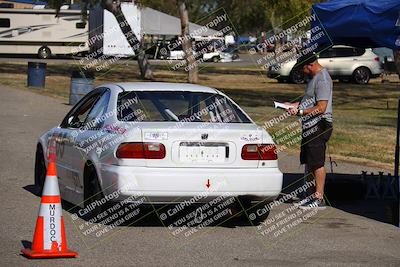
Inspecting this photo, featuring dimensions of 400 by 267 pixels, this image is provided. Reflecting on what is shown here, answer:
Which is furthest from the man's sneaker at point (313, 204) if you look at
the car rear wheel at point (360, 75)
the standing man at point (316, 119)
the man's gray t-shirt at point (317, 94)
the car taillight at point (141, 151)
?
the car rear wheel at point (360, 75)

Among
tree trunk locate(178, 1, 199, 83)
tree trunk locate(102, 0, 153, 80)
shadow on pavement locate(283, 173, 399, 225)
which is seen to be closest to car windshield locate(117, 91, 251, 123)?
shadow on pavement locate(283, 173, 399, 225)

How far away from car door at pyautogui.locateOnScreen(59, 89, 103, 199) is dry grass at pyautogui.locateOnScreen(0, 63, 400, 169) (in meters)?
6.30

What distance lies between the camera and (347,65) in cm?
4234

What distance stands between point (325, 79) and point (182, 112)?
69.3 inches

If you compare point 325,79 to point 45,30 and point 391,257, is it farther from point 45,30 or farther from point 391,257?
point 45,30

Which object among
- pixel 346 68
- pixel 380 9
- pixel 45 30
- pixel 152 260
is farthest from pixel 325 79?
pixel 45 30

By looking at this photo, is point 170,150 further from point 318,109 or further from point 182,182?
point 318,109

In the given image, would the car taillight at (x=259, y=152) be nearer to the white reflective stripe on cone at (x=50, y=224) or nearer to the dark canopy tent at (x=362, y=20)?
the dark canopy tent at (x=362, y=20)

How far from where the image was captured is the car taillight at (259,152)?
8.92m

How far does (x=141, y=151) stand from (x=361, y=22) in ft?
10.8

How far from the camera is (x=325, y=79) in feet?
33.8

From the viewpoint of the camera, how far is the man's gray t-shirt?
1026cm

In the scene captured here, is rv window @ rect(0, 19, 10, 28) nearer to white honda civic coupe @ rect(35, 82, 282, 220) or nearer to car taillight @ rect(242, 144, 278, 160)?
white honda civic coupe @ rect(35, 82, 282, 220)

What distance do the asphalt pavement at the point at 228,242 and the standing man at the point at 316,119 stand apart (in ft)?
1.22
